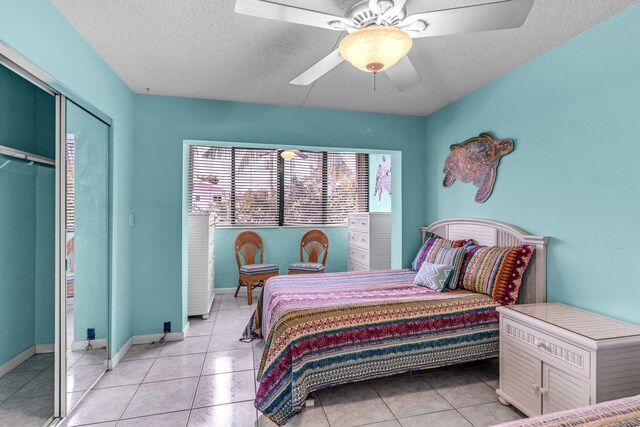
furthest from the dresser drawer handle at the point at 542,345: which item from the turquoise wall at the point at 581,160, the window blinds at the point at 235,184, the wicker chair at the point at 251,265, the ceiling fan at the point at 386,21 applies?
the window blinds at the point at 235,184

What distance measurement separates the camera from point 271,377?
6.54 ft

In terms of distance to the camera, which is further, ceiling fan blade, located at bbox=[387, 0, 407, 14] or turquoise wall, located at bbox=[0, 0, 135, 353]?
turquoise wall, located at bbox=[0, 0, 135, 353]

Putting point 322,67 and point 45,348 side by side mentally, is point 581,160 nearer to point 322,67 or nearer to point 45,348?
point 322,67

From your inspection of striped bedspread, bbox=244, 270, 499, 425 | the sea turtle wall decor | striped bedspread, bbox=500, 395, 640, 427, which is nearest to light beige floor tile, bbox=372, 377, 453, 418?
striped bedspread, bbox=244, 270, 499, 425

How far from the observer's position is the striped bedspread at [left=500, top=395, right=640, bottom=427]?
3.31 feet

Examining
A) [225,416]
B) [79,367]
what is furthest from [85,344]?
[225,416]

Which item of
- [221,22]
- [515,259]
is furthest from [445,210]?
[221,22]

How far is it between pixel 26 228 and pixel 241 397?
176cm

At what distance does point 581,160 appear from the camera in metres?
2.22

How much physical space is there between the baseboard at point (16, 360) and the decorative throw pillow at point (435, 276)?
2.84m

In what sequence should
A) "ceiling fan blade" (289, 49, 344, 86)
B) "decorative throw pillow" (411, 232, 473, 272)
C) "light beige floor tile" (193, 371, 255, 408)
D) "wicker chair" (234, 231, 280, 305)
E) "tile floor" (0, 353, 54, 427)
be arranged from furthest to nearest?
"wicker chair" (234, 231, 280, 305), "decorative throw pillow" (411, 232, 473, 272), "light beige floor tile" (193, 371, 255, 408), "ceiling fan blade" (289, 49, 344, 86), "tile floor" (0, 353, 54, 427)

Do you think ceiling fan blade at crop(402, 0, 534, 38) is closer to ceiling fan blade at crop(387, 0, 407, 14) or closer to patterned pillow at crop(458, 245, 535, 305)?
ceiling fan blade at crop(387, 0, 407, 14)

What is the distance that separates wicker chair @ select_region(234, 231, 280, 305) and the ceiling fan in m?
3.54

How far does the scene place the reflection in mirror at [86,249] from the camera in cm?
211
